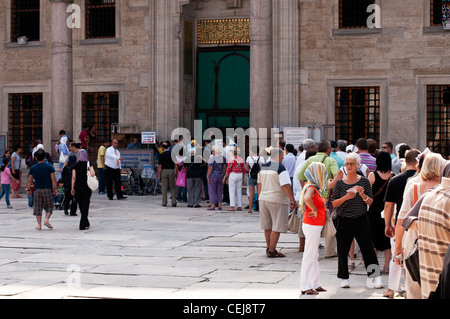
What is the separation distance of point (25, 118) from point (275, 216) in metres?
19.3

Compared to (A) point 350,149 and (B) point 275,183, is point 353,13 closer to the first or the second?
(A) point 350,149

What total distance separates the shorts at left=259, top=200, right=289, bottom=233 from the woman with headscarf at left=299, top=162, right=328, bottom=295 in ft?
8.18

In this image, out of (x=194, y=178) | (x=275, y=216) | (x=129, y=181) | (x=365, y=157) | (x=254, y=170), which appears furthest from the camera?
(x=129, y=181)

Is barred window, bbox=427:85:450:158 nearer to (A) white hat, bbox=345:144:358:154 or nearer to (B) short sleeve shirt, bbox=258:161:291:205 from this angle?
(A) white hat, bbox=345:144:358:154

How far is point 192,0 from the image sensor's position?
28250mm

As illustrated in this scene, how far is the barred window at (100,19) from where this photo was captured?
1124 inches

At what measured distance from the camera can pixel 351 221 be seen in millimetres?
9766

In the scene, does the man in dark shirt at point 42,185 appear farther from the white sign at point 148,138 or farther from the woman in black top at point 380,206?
the white sign at point 148,138

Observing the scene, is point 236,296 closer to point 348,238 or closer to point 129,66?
point 348,238

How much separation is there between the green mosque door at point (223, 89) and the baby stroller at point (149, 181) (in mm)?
4347

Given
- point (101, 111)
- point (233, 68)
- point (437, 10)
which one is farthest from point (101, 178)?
point (437, 10)

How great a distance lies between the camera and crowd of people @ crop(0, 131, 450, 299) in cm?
585

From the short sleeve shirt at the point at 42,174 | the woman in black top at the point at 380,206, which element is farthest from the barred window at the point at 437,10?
the woman in black top at the point at 380,206
